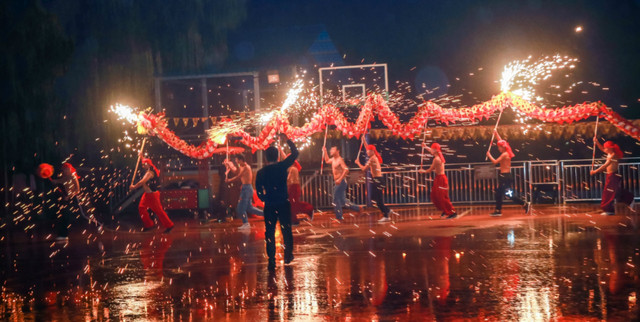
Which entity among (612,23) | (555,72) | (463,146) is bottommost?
(463,146)

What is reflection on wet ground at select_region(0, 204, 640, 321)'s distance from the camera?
6.75m

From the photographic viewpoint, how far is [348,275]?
28.7ft

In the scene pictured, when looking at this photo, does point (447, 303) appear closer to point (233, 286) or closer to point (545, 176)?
point (233, 286)

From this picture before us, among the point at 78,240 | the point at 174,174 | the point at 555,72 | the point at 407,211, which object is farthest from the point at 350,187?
the point at 555,72

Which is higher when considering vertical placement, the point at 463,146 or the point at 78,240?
the point at 463,146

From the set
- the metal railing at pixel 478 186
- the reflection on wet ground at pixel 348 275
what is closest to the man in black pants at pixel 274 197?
the reflection on wet ground at pixel 348 275

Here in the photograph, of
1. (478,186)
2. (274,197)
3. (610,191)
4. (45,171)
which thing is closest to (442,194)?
(610,191)

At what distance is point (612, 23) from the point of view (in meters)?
30.9

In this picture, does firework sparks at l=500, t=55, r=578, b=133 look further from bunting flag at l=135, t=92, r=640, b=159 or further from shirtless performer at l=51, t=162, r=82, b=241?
shirtless performer at l=51, t=162, r=82, b=241

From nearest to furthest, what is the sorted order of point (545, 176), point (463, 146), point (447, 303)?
point (447, 303) → point (545, 176) → point (463, 146)

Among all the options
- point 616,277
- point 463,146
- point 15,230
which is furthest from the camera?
point 463,146

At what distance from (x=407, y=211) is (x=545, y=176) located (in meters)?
5.38

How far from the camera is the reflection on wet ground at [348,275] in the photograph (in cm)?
675

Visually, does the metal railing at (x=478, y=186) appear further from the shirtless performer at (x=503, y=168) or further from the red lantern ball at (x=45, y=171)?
the red lantern ball at (x=45, y=171)
